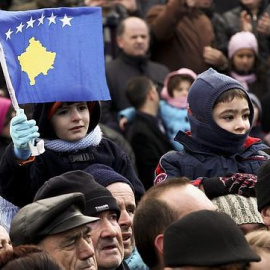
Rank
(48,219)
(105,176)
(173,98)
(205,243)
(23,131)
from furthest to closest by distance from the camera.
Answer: (173,98) → (105,176) → (23,131) → (48,219) → (205,243)

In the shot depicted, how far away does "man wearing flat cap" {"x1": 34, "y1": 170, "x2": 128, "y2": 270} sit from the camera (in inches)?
267

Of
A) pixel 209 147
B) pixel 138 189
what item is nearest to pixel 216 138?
pixel 209 147

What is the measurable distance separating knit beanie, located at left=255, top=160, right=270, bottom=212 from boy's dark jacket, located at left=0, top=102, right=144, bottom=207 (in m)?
1.18

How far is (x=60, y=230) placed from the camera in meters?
6.30

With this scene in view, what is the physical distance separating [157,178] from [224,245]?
7.70ft

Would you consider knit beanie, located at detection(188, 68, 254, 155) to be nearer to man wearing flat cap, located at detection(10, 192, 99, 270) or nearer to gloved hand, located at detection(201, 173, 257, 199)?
gloved hand, located at detection(201, 173, 257, 199)

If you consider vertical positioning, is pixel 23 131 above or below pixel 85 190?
above

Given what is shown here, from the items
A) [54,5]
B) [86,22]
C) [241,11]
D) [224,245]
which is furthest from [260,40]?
[224,245]

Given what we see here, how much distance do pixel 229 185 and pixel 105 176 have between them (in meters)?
0.71

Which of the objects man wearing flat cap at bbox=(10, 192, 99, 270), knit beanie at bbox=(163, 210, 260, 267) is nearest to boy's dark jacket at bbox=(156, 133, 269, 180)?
man wearing flat cap at bbox=(10, 192, 99, 270)

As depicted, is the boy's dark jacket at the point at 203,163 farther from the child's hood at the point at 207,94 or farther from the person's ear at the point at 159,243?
the person's ear at the point at 159,243

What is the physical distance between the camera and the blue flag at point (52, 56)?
7.80 m

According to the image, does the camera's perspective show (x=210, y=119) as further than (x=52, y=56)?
No

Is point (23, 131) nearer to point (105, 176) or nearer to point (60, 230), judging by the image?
point (105, 176)
